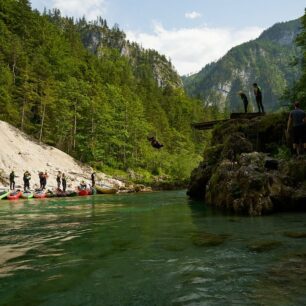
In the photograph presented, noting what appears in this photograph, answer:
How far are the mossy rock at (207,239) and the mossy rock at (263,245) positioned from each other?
2.45 ft

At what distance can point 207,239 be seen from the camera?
27.4 feet

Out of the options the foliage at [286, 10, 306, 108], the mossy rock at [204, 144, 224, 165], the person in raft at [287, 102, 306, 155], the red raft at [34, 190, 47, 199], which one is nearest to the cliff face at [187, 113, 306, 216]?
the person in raft at [287, 102, 306, 155]

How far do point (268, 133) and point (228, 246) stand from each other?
580 inches

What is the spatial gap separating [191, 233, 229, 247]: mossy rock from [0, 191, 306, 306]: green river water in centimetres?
2

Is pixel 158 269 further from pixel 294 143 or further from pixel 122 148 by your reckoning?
pixel 122 148

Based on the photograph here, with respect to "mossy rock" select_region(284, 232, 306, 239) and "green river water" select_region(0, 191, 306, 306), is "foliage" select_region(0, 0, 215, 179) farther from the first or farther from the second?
"mossy rock" select_region(284, 232, 306, 239)

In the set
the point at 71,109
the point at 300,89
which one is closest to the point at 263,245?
the point at 300,89

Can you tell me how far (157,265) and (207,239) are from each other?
2.59 meters

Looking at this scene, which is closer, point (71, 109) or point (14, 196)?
point (14, 196)

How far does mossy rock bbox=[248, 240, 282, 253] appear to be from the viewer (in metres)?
6.94

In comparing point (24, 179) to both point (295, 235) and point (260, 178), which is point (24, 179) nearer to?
point (260, 178)

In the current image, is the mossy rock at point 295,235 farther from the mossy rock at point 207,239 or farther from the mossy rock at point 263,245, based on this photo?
the mossy rock at point 207,239

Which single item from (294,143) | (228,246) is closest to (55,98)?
(294,143)

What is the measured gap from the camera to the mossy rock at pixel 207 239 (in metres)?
7.78
